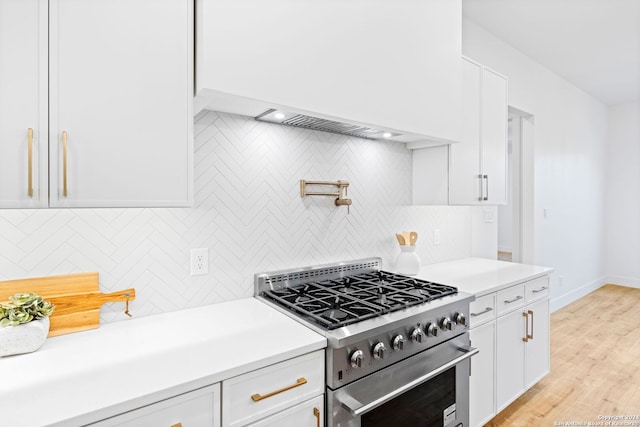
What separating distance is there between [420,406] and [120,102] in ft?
5.58

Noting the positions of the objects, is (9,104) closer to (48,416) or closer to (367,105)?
(48,416)

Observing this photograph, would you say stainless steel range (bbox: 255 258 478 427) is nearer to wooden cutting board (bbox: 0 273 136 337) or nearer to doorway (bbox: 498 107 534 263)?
wooden cutting board (bbox: 0 273 136 337)

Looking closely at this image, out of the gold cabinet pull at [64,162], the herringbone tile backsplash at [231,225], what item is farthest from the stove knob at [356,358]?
the gold cabinet pull at [64,162]

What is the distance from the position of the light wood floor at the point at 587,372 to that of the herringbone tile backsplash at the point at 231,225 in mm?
1408

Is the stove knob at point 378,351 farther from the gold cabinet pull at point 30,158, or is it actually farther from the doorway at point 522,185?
the doorway at point 522,185

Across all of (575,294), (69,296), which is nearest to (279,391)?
(69,296)

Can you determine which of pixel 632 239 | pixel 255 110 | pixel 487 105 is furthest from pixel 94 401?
pixel 632 239

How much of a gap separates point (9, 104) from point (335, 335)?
122 centimetres

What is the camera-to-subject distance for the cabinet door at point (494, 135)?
2.48 m

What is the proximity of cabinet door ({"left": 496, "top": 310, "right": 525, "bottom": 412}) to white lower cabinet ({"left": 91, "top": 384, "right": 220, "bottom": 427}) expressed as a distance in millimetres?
1711

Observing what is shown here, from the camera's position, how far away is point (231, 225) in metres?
1.70

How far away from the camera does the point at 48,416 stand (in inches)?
32.4

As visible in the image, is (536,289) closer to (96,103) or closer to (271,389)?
(271,389)

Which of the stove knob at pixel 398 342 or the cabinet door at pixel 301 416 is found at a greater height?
the stove knob at pixel 398 342
